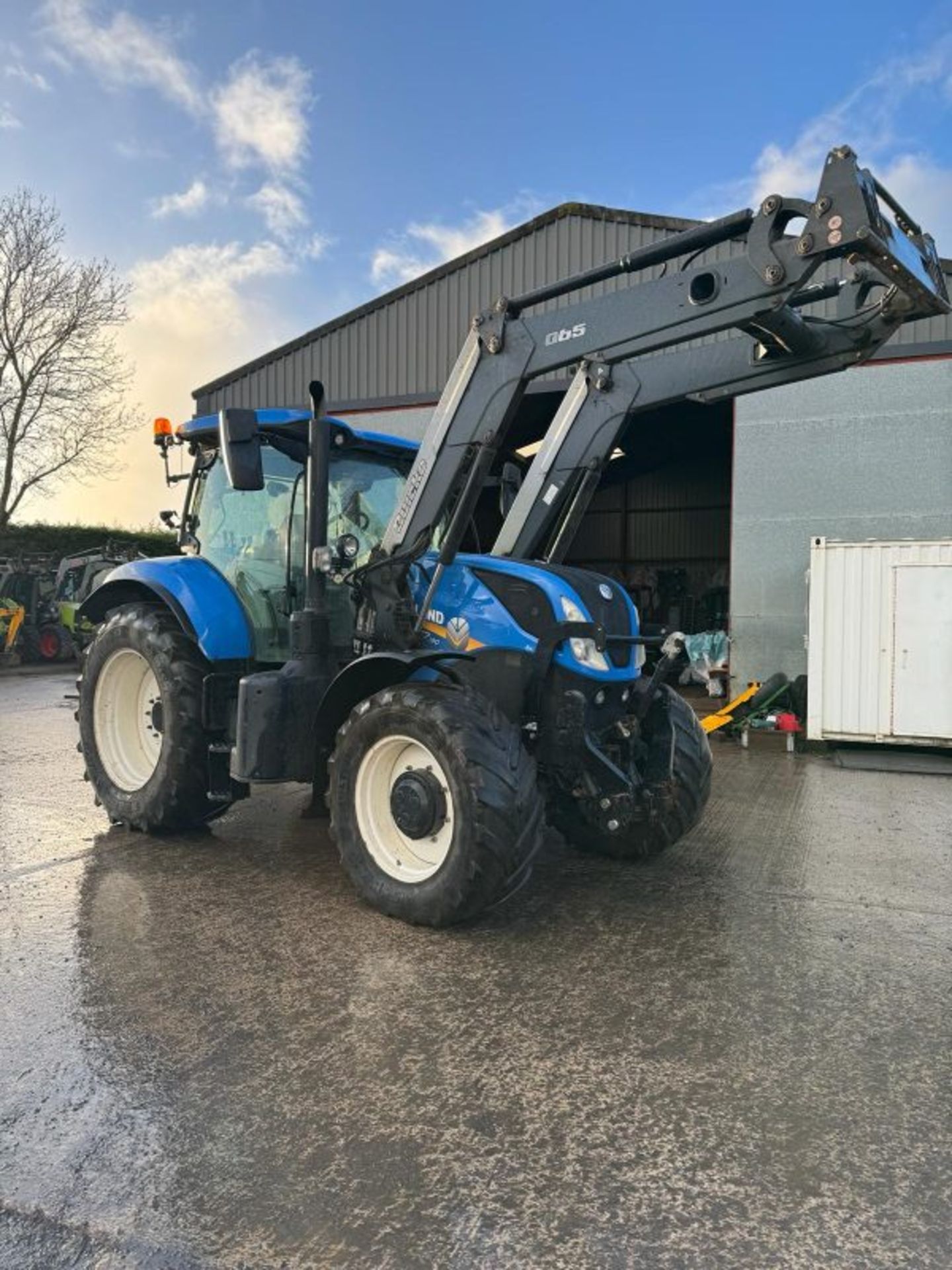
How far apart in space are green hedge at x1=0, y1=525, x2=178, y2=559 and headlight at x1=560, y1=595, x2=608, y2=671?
2015 cm

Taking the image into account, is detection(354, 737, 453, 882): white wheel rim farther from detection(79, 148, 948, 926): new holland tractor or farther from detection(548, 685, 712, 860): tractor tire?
detection(548, 685, 712, 860): tractor tire

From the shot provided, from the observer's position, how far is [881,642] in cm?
912

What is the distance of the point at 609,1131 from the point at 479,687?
2152 millimetres

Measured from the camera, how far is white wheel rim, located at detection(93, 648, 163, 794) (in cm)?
565

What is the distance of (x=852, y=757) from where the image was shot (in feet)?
29.6

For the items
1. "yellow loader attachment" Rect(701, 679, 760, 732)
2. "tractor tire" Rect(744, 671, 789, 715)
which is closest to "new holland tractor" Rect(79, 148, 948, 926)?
"yellow loader attachment" Rect(701, 679, 760, 732)

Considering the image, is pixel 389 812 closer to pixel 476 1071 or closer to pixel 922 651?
pixel 476 1071

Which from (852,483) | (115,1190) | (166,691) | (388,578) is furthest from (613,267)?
(852,483)

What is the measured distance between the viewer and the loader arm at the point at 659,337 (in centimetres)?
357

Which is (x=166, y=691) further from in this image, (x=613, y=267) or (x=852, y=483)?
(x=852, y=483)

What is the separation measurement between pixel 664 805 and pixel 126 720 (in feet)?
11.4

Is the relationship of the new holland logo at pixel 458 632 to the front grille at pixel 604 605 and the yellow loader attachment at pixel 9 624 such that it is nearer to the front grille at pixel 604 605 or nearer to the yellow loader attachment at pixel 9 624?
the front grille at pixel 604 605

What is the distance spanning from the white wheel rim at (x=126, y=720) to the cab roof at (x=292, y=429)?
1.46 metres

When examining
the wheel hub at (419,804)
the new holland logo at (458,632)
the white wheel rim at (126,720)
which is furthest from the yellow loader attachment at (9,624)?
the wheel hub at (419,804)
